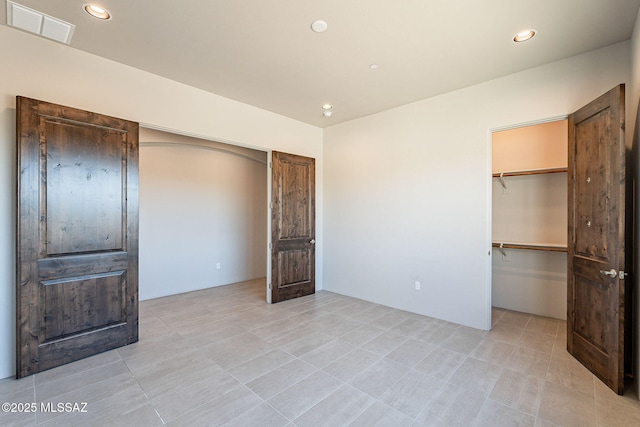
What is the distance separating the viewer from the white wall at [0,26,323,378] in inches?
97.6

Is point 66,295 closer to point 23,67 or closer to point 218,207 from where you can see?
point 23,67

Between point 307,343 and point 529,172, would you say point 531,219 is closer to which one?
point 529,172

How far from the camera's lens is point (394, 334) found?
3.40 m

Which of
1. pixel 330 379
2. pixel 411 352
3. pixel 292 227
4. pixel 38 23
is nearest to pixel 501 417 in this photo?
pixel 411 352

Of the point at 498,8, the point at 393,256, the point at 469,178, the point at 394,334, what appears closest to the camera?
the point at 498,8

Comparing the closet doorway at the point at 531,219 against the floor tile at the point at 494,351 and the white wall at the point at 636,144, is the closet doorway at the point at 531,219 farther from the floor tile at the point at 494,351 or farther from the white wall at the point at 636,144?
the floor tile at the point at 494,351

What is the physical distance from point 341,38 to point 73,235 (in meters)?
3.15

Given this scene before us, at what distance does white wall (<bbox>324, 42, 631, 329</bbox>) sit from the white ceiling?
270 millimetres

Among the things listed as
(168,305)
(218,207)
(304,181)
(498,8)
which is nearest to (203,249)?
(218,207)

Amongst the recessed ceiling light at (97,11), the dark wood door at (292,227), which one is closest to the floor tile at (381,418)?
the dark wood door at (292,227)

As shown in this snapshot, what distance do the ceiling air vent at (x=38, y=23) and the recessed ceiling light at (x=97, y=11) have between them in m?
0.33

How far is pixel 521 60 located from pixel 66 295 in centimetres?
513

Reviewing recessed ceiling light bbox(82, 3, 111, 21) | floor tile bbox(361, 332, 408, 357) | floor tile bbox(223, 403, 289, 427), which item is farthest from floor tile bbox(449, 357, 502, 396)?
recessed ceiling light bbox(82, 3, 111, 21)

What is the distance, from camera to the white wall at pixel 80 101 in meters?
2.48
